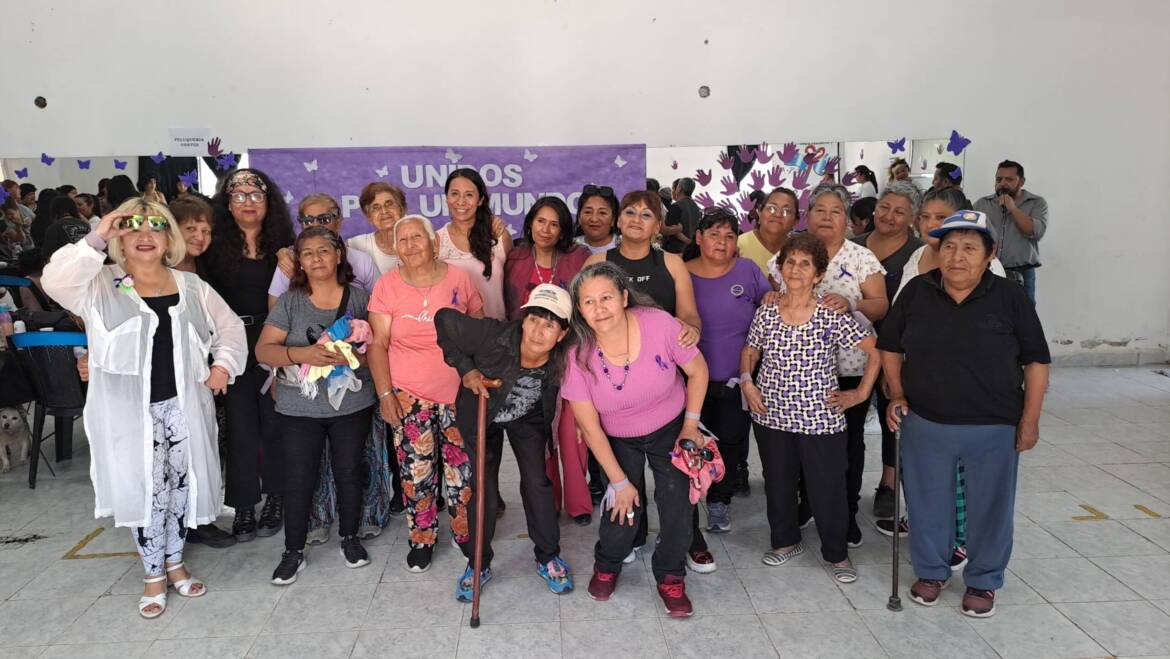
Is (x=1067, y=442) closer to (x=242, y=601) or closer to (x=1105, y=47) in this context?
(x=1105, y=47)

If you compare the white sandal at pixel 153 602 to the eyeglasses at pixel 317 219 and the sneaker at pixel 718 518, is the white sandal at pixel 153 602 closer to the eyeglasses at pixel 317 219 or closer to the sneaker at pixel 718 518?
the eyeglasses at pixel 317 219

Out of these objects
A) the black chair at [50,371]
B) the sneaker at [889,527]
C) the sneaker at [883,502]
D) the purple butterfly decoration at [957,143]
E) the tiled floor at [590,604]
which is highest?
the purple butterfly decoration at [957,143]

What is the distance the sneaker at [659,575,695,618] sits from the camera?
8.70 feet

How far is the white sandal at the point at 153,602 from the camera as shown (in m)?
2.72

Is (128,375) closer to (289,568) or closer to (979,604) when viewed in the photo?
(289,568)

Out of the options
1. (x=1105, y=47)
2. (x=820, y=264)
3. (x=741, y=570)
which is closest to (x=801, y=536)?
(x=741, y=570)

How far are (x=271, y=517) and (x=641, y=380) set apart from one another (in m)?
2.03

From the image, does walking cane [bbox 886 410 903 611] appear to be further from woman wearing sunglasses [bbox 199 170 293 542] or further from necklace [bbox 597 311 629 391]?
woman wearing sunglasses [bbox 199 170 293 542]

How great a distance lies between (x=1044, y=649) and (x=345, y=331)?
8.96 ft

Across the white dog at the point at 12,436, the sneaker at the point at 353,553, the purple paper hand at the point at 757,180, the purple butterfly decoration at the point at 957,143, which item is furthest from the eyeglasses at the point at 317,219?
the purple butterfly decoration at the point at 957,143

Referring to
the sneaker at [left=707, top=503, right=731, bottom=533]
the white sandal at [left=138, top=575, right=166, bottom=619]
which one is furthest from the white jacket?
the sneaker at [left=707, top=503, right=731, bottom=533]

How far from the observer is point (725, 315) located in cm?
309

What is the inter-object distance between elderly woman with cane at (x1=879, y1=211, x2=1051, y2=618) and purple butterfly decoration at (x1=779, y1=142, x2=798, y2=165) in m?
3.45

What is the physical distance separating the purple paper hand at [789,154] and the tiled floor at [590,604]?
3.22 m
